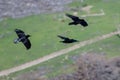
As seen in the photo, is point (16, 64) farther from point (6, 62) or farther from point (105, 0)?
point (105, 0)

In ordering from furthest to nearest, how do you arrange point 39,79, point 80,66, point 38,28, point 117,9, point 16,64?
point 117,9, point 38,28, point 16,64, point 39,79, point 80,66

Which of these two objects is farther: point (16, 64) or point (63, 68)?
point (16, 64)

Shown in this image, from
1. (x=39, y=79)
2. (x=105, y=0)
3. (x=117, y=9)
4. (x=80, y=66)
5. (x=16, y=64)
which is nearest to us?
(x=80, y=66)

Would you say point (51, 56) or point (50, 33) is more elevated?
point (50, 33)

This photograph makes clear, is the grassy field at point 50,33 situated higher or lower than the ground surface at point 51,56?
higher

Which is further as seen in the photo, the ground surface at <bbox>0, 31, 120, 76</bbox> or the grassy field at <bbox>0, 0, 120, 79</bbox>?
the grassy field at <bbox>0, 0, 120, 79</bbox>

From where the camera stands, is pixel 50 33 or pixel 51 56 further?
pixel 50 33

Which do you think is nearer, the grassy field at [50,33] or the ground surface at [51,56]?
the ground surface at [51,56]

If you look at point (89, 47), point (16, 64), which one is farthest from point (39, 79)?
point (89, 47)
